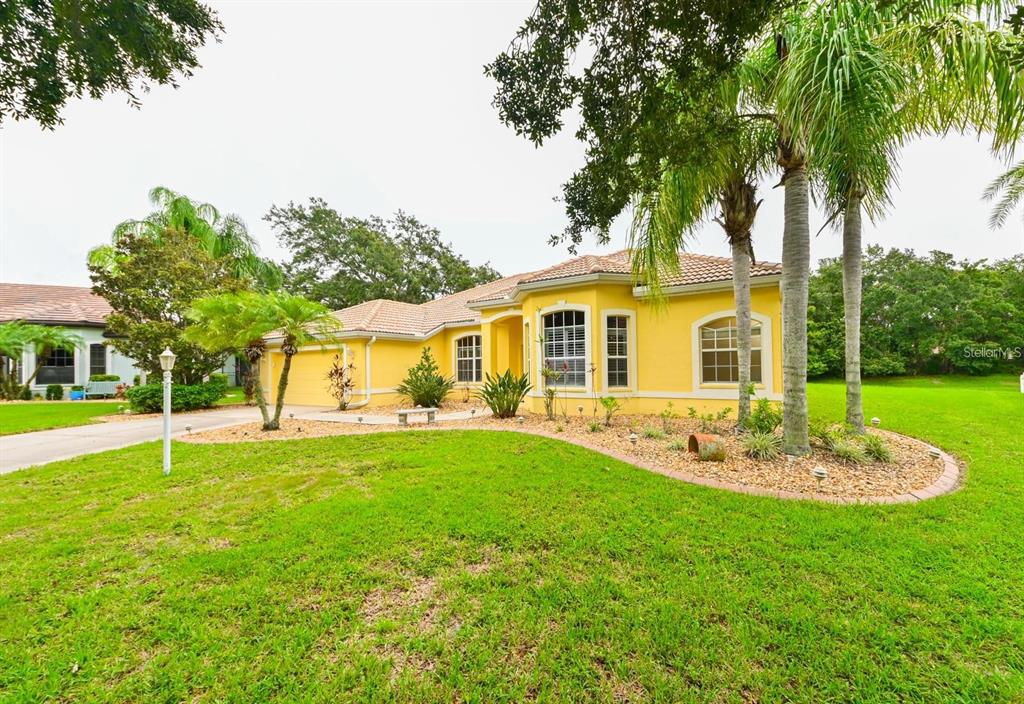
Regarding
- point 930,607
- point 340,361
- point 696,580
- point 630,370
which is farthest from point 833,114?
point 340,361

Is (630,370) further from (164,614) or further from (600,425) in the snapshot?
(164,614)

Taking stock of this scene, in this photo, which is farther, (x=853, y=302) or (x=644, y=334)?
(x=644, y=334)

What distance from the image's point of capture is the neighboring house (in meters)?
21.7

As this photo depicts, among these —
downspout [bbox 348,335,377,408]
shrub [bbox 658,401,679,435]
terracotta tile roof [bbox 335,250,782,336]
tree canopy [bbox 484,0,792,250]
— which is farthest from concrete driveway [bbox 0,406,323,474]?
shrub [bbox 658,401,679,435]

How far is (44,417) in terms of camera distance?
13773mm

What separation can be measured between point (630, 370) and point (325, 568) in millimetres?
9901

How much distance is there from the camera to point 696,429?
9594 millimetres

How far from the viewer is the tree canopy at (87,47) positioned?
349 centimetres

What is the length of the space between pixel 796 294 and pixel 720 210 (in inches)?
121

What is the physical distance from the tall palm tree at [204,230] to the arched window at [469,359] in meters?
11.8

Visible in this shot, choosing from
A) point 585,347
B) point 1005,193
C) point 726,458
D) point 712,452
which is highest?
point 1005,193

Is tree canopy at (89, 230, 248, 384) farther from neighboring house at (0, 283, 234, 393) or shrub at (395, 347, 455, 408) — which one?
neighboring house at (0, 283, 234, 393)

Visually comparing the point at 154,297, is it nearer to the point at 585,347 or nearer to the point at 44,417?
the point at 44,417

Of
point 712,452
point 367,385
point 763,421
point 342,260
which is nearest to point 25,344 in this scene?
point 342,260
